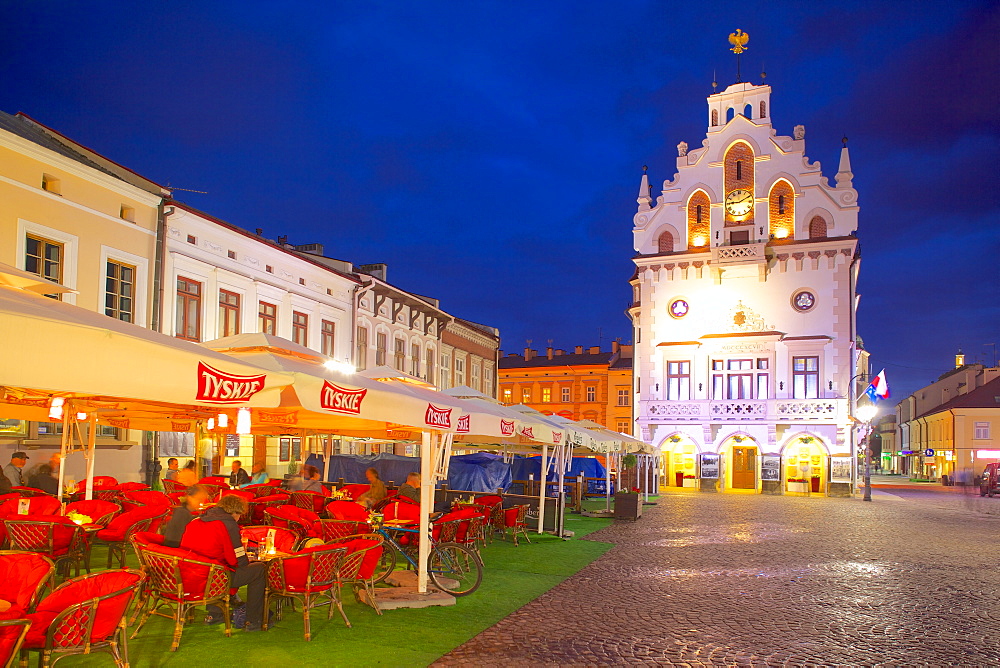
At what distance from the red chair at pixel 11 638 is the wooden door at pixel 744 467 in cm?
4145

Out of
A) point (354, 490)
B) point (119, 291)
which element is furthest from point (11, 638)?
point (119, 291)

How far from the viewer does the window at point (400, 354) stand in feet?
125

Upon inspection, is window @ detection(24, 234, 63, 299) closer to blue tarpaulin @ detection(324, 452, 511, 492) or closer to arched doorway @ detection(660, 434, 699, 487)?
blue tarpaulin @ detection(324, 452, 511, 492)

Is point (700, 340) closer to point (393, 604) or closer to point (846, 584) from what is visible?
point (846, 584)

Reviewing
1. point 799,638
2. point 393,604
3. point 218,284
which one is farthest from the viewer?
point 218,284

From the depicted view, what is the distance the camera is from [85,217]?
2144 cm

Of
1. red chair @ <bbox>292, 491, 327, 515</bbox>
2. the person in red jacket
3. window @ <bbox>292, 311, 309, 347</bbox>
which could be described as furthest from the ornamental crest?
the person in red jacket

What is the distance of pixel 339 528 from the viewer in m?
10.6

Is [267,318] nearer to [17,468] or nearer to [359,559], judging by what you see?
[17,468]

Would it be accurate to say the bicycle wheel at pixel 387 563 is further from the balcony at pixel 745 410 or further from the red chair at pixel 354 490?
the balcony at pixel 745 410

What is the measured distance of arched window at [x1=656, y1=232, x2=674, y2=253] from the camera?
4584 centimetres

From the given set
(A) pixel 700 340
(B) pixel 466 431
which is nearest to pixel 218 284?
(B) pixel 466 431

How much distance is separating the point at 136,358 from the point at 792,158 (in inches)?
1710

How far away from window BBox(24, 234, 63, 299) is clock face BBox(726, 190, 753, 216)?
3425cm
